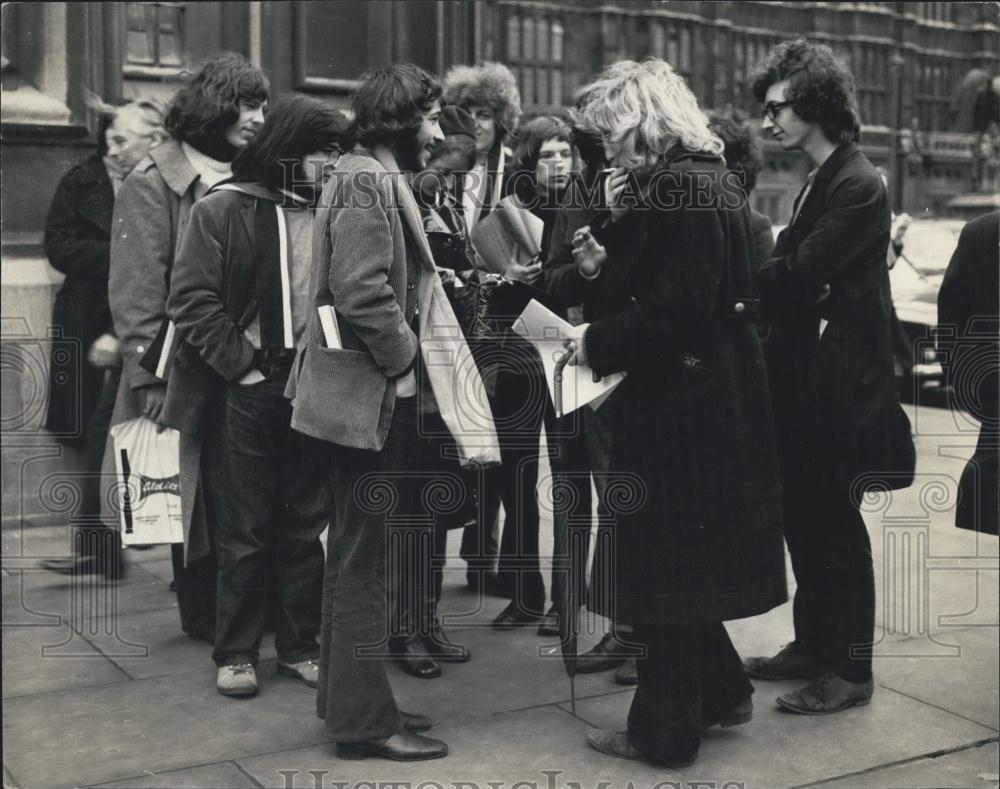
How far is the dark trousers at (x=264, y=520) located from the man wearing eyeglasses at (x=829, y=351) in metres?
1.61

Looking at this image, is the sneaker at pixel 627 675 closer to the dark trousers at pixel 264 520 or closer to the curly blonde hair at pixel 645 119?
the dark trousers at pixel 264 520

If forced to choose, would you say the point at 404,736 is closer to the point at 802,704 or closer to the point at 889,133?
the point at 802,704

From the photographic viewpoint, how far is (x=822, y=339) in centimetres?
418

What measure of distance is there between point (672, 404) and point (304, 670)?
5.66ft

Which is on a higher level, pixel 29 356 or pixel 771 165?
pixel 771 165

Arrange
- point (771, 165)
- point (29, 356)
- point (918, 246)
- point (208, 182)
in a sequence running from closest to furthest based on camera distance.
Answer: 1. point (208, 182)
2. point (29, 356)
3. point (918, 246)
4. point (771, 165)

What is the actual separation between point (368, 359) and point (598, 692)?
152 centimetres

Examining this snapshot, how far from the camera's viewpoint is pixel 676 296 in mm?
3506

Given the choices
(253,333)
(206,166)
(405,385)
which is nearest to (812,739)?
(405,385)

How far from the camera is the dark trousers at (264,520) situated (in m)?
4.35

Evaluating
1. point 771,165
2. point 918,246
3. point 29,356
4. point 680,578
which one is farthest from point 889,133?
point 680,578

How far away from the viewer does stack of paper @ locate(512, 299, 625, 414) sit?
376cm

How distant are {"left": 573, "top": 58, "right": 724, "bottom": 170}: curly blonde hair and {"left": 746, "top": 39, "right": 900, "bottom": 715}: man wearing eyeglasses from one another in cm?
68

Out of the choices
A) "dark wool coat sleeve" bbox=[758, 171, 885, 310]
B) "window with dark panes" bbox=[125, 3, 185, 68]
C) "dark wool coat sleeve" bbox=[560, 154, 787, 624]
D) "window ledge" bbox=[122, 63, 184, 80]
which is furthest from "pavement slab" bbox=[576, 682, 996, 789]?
"window with dark panes" bbox=[125, 3, 185, 68]
